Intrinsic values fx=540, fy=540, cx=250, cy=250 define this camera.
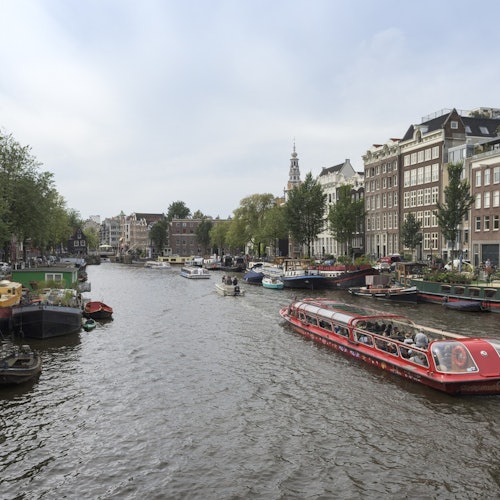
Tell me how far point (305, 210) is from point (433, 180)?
24481mm

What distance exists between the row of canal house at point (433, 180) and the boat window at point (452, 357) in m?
50.5

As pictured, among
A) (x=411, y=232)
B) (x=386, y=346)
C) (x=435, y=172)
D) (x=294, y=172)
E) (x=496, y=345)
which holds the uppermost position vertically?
(x=294, y=172)

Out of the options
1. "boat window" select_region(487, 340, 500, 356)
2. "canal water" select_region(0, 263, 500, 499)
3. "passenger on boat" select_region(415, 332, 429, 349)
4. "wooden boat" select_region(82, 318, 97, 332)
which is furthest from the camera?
"wooden boat" select_region(82, 318, 97, 332)

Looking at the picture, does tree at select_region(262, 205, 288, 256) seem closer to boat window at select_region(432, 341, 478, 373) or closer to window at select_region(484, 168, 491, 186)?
window at select_region(484, 168, 491, 186)

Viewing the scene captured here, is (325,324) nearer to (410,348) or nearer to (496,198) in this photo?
(410,348)

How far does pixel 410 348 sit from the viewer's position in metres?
25.8

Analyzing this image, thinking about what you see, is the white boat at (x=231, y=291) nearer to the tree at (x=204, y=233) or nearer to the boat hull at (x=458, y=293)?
the boat hull at (x=458, y=293)

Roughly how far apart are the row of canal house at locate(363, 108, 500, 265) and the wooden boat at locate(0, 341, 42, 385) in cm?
6047

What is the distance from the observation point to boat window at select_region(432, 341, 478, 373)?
2334 centimetres

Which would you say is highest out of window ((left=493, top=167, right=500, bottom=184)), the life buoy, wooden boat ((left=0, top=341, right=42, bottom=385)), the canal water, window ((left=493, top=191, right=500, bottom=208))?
window ((left=493, top=167, right=500, bottom=184))

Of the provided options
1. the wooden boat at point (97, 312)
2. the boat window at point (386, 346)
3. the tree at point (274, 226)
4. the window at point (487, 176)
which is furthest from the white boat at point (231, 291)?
the tree at point (274, 226)

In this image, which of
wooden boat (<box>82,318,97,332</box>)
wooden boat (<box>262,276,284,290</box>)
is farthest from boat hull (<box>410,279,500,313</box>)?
wooden boat (<box>82,318,97,332</box>)

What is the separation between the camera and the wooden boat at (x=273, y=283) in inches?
2950

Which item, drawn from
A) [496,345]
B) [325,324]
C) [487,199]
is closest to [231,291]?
[325,324]
